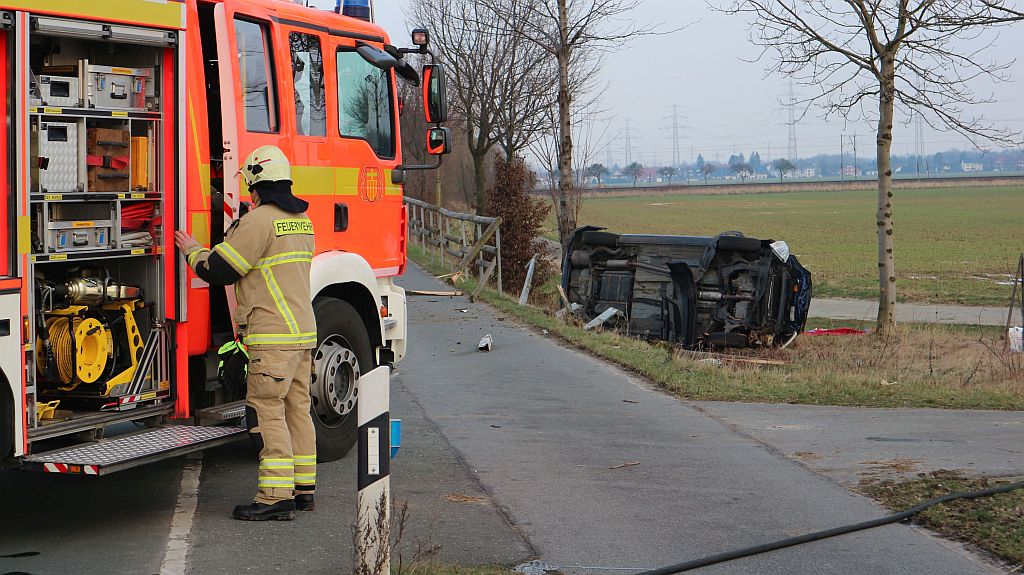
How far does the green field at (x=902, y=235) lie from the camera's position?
26.3m

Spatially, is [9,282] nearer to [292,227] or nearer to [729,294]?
[292,227]

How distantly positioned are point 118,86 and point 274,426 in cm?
197

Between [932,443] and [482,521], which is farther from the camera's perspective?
[932,443]

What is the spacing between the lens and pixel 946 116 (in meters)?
15.6

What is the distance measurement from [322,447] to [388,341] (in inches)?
54.3

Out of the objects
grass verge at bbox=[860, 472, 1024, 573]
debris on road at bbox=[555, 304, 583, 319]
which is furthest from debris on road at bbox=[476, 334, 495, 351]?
grass verge at bbox=[860, 472, 1024, 573]

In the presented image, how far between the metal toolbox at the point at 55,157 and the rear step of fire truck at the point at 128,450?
1297mm

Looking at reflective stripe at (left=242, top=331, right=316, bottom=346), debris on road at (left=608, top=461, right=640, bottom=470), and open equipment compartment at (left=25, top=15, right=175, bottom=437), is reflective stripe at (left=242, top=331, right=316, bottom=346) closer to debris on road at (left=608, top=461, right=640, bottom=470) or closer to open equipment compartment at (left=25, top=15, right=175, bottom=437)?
open equipment compartment at (left=25, top=15, right=175, bottom=437)

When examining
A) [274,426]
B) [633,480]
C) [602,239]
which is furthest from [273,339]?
[602,239]

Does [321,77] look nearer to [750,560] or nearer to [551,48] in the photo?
[750,560]

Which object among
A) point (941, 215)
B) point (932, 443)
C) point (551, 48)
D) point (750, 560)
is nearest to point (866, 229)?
point (941, 215)

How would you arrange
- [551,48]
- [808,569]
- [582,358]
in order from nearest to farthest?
1. [808,569]
2. [582,358]
3. [551,48]

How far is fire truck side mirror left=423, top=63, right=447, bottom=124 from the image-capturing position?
317 inches

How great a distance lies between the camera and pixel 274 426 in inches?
239
